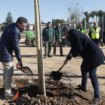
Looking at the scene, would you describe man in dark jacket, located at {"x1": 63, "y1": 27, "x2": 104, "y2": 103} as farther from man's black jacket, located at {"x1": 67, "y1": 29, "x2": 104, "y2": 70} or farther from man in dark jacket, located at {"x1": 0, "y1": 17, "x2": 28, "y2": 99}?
man in dark jacket, located at {"x1": 0, "y1": 17, "x2": 28, "y2": 99}

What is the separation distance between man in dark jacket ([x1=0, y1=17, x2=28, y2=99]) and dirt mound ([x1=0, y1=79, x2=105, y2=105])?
0.54 metres

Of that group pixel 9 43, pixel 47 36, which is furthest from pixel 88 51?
pixel 47 36

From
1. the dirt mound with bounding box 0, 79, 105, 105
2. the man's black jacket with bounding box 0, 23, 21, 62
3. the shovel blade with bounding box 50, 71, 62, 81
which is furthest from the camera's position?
the shovel blade with bounding box 50, 71, 62, 81

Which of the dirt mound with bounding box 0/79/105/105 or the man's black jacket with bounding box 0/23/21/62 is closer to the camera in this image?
the dirt mound with bounding box 0/79/105/105

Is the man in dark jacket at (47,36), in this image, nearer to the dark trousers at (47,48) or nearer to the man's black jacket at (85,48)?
the dark trousers at (47,48)

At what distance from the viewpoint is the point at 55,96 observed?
27.5 ft

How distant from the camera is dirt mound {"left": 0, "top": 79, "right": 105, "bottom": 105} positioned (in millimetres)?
7871

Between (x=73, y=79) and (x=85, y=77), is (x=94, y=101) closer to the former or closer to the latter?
(x=85, y=77)

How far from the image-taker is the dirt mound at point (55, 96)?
7.87 meters

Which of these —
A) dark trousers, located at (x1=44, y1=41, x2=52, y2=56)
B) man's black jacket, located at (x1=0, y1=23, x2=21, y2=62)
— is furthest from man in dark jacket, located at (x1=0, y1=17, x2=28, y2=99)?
dark trousers, located at (x1=44, y1=41, x2=52, y2=56)

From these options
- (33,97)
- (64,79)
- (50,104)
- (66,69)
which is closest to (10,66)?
(33,97)

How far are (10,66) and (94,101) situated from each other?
7.10ft

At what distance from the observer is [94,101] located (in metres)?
7.93

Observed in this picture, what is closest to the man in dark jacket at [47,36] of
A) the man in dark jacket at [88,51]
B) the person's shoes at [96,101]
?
the man in dark jacket at [88,51]
